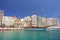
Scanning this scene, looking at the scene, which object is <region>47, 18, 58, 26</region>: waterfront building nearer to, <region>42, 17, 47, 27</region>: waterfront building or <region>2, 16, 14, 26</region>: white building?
<region>42, 17, 47, 27</region>: waterfront building

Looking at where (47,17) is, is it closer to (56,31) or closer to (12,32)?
(56,31)

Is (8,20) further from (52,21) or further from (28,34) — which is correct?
(52,21)

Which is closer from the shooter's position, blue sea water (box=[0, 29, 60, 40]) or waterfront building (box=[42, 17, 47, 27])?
blue sea water (box=[0, 29, 60, 40])

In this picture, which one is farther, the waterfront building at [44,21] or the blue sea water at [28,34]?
the waterfront building at [44,21]

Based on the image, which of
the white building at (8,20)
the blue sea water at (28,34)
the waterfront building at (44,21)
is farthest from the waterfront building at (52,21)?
the white building at (8,20)

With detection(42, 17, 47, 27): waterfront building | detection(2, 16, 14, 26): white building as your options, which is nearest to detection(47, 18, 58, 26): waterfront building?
detection(42, 17, 47, 27): waterfront building

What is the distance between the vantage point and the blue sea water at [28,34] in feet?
17.3

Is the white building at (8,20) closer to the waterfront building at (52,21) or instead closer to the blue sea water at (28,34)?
the blue sea water at (28,34)

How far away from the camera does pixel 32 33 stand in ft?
19.0

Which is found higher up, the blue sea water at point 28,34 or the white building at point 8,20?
the white building at point 8,20

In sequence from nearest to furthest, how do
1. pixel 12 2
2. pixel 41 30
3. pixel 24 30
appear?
pixel 12 2 → pixel 24 30 → pixel 41 30

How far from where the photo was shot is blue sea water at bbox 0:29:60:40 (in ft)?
17.3

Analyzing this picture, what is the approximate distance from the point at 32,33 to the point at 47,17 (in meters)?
0.80

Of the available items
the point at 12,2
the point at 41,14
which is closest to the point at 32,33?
the point at 41,14
